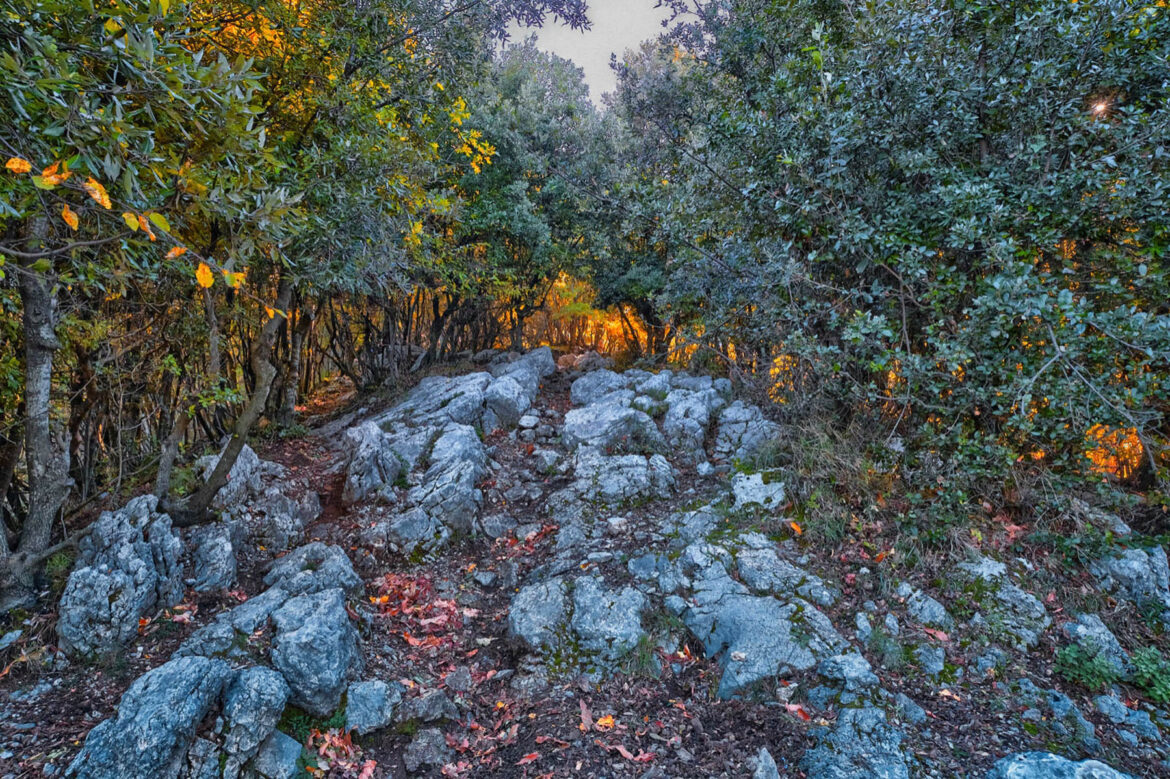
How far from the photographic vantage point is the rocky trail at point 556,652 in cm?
331

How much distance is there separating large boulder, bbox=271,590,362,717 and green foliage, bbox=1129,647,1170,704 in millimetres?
6004

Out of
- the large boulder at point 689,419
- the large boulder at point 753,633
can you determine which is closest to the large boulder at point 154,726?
the large boulder at point 753,633

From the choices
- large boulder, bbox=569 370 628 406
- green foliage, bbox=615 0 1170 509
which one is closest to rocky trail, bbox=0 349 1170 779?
green foliage, bbox=615 0 1170 509

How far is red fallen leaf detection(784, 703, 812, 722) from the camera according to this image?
11.8 feet

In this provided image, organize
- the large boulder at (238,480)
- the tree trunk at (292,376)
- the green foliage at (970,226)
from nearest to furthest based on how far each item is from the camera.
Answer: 1. the green foliage at (970,226)
2. the large boulder at (238,480)
3. the tree trunk at (292,376)

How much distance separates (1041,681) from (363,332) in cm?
1257

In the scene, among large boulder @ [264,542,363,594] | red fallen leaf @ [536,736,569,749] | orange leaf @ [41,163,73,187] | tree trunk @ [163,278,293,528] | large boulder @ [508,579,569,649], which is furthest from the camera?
tree trunk @ [163,278,293,528]

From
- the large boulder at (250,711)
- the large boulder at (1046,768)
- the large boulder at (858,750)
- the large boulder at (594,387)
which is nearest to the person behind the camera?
the large boulder at (1046,768)

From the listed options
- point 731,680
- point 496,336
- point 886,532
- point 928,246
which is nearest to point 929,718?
point 731,680

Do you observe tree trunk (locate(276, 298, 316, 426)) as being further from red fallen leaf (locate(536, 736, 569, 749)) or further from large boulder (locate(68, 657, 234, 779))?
red fallen leaf (locate(536, 736, 569, 749))

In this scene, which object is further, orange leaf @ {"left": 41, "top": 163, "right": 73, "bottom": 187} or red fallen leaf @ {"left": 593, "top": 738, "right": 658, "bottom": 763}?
red fallen leaf @ {"left": 593, "top": 738, "right": 658, "bottom": 763}

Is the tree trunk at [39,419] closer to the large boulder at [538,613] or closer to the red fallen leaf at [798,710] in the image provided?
the large boulder at [538,613]

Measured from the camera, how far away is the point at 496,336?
597 inches

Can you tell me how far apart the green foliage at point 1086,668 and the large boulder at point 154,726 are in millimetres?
6201
